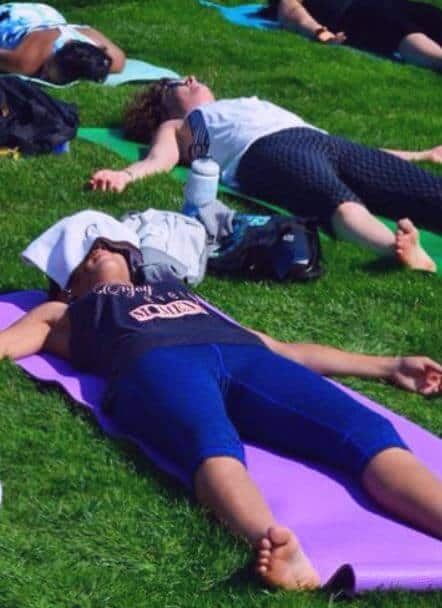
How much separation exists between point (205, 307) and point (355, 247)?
5.37 ft

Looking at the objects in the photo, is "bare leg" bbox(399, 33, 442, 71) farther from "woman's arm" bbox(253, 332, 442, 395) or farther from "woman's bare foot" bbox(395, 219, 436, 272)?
"woman's arm" bbox(253, 332, 442, 395)

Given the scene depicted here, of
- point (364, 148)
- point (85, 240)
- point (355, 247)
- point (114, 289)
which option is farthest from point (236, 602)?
point (364, 148)

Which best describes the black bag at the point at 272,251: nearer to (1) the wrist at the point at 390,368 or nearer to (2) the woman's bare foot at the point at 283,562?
(1) the wrist at the point at 390,368

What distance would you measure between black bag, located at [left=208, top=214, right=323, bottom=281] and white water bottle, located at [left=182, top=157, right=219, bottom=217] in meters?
0.27

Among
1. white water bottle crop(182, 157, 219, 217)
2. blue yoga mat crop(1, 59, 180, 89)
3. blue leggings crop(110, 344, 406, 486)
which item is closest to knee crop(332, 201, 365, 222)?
white water bottle crop(182, 157, 219, 217)

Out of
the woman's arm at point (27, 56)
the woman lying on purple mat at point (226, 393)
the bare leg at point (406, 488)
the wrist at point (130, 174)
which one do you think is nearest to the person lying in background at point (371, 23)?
the woman's arm at point (27, 56)

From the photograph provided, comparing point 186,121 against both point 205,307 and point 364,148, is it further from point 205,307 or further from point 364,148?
point 205,307

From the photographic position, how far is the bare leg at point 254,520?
3.11m

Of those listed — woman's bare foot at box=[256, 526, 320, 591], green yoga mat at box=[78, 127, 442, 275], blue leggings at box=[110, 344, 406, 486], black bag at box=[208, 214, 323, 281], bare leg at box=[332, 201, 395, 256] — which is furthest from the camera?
green yoga mat at box=[78, 127, 442, 275]

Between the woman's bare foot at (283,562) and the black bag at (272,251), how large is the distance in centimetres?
242

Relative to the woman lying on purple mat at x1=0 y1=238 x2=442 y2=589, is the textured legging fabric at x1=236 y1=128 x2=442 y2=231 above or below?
below

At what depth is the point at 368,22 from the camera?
10852mm

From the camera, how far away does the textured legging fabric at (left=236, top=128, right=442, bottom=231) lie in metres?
6.27

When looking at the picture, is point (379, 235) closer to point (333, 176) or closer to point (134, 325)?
point (333, 176)
